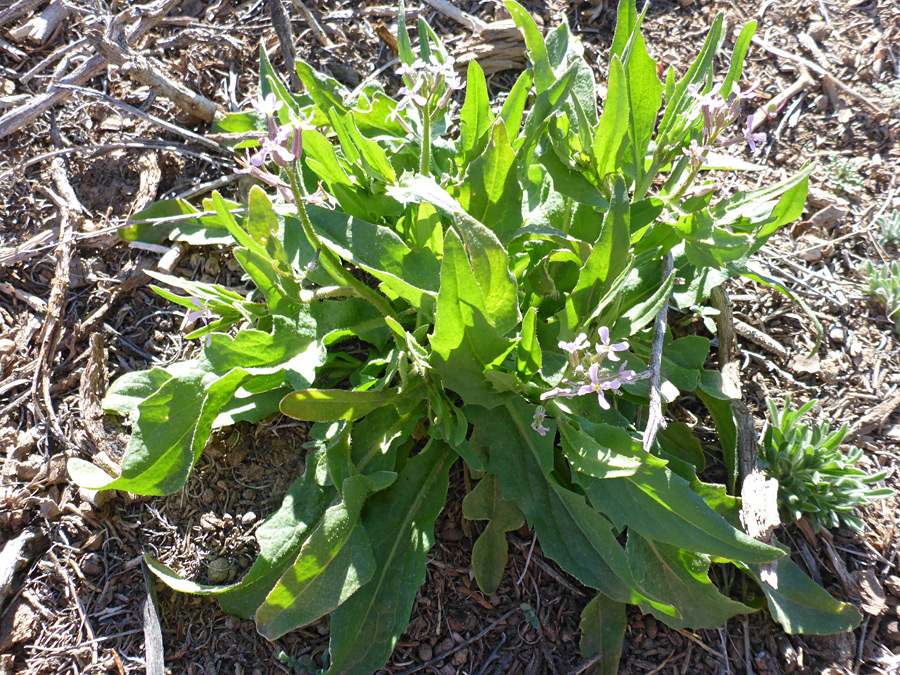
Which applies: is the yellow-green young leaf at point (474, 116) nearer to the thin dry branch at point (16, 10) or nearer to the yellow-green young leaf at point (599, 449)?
the yellow-green young leaf at point (599, 449)

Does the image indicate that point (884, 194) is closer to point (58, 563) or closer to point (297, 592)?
point (297, 592)

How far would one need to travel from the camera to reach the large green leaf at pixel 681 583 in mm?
2172

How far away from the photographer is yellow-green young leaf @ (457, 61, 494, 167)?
8.03 ft

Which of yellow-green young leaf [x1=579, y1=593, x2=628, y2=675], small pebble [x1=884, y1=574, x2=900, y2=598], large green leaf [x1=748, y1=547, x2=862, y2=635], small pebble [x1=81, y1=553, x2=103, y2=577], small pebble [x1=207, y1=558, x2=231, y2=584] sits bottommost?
small pebble [x1=81, y1=553, x2=103, y2=577]

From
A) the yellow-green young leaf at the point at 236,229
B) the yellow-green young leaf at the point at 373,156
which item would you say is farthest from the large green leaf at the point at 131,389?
the yellow-green young leaf at the point at 373,156

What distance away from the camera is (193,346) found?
2.78m

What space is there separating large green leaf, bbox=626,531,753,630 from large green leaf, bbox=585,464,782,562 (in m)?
0.19

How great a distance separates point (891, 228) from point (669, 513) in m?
2.02

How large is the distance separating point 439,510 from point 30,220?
2277mm

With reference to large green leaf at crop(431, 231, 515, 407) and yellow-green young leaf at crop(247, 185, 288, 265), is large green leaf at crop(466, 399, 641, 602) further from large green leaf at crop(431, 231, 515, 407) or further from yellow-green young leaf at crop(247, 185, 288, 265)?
yellow-green young leaf at crop(247, 185, 288, 265)

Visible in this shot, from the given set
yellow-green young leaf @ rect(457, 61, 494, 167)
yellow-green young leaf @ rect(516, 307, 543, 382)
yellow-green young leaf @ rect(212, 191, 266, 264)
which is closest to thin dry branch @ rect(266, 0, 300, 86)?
yellow-green young leaf @ rect(457, 61, 494, 167)

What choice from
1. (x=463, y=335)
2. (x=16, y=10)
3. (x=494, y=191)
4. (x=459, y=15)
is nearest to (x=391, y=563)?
(x=463, y=335)

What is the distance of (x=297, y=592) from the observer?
6.57 ft

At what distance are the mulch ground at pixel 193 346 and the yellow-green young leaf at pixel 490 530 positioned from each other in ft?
0.43
